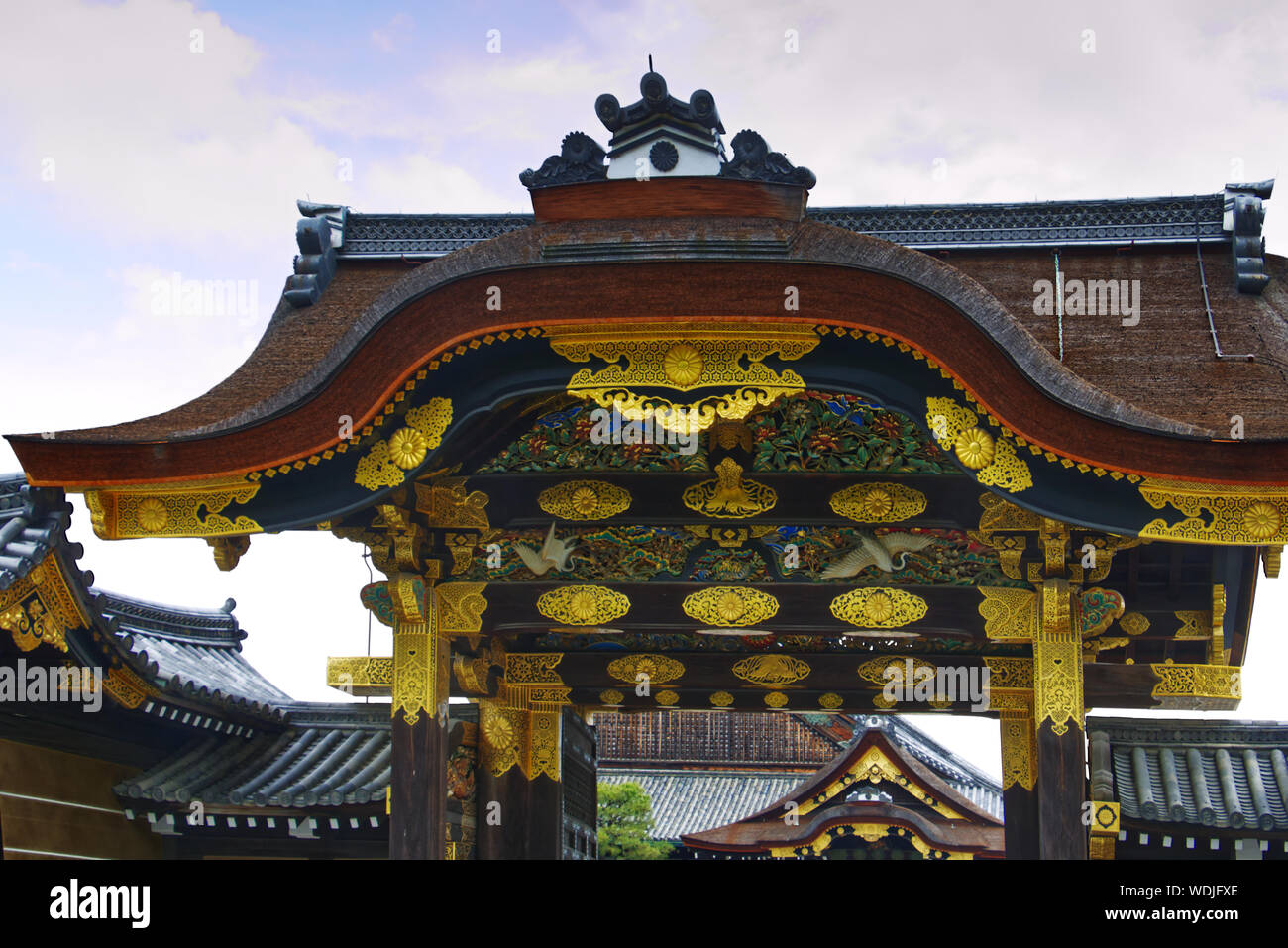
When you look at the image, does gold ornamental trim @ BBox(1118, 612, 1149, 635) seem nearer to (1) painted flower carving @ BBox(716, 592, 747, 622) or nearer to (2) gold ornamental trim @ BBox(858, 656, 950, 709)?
(2) gold ornamental trim @ BBox(858, 656, 950, 709)

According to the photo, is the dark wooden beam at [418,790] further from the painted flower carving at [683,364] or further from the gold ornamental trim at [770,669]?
the gold ornamental trim at [770,669]

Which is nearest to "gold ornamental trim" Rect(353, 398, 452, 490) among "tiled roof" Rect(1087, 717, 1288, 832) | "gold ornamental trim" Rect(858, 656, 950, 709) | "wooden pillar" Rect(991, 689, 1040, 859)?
"gold ornamental trim" Rect(858, 656, 950, 709)

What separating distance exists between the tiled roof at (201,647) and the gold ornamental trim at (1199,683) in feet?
24.2

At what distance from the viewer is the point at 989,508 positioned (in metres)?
8.16

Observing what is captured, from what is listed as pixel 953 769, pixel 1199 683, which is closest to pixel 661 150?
pixel 1199 683

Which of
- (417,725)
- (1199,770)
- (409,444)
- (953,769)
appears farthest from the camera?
(953,769)

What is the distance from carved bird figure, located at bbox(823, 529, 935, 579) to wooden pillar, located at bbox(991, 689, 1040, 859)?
224 cm

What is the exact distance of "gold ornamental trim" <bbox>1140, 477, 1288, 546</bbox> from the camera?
6.94 meters

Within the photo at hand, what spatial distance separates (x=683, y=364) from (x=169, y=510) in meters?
3.17

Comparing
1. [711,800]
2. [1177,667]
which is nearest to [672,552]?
[1177,667]

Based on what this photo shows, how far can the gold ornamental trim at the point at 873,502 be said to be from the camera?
8.66 m

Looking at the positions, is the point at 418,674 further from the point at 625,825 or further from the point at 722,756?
the point at 722,756

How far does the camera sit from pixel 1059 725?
8.08 m

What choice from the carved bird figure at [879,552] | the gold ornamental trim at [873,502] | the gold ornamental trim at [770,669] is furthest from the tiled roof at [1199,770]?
the gold ornamental trim at [873,502]
